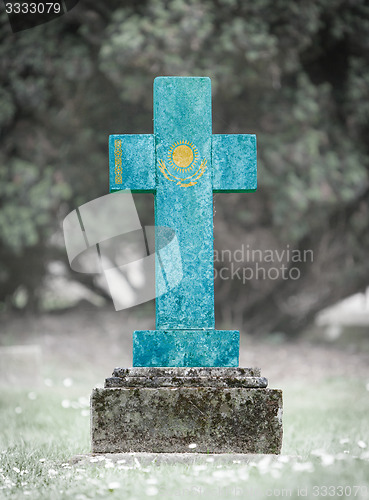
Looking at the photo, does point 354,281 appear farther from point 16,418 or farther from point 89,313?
point 16,418

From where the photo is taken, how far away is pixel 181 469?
3.17 meters

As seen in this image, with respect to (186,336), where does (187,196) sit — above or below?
above

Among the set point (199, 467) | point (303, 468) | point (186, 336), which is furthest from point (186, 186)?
point (303, 468)

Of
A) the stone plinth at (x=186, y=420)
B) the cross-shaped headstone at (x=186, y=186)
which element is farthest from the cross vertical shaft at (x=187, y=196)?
the stone plinth at (x=186, y=420)

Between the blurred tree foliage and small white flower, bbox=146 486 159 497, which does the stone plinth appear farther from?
the blurred tree foliage

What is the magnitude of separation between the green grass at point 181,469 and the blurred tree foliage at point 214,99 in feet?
12.5

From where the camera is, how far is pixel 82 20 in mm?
8469

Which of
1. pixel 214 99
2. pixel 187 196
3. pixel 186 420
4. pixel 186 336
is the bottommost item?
pixel 186 420

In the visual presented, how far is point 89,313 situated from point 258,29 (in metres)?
5.80

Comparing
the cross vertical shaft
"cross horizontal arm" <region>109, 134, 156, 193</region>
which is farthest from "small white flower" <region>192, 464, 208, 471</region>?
"cross horizontal arm" <region>109, 134, 156, 193</region>

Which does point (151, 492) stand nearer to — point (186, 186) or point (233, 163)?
point (186, 186)

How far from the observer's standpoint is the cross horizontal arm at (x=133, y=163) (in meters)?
3.91

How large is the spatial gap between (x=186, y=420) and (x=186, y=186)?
57.2 inches

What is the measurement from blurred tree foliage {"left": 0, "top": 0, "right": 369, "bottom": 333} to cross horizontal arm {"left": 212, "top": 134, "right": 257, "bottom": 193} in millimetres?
4028
